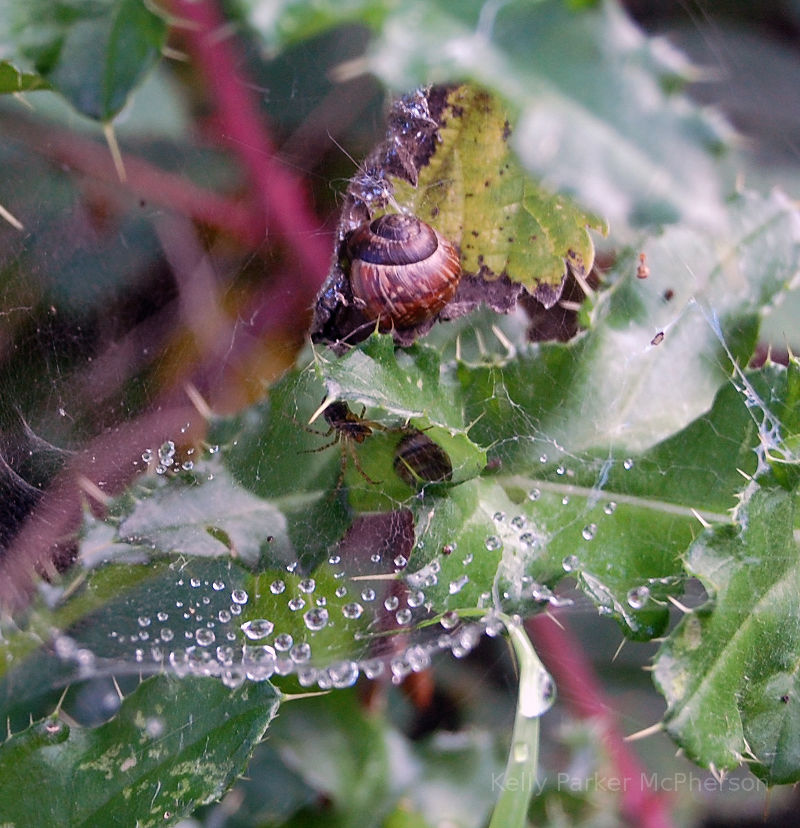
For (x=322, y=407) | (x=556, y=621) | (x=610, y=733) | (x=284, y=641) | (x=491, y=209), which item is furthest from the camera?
(x=610, y=733)

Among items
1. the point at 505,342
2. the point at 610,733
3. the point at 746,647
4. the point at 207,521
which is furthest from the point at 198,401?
the point at 610,733

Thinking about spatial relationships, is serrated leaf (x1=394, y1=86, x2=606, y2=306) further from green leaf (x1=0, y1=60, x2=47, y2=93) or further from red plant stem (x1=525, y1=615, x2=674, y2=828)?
red plant stem (x1=525, y1=615, x2=674, y2=828)

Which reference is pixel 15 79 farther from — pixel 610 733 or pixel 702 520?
pixel 610 733

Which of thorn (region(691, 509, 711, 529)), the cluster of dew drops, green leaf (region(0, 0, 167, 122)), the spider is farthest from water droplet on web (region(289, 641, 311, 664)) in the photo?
green leaf (region(0, 0, 167, 122))

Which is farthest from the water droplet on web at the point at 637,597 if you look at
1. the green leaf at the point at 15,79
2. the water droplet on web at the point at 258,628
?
the green leaf at the point at 15,79

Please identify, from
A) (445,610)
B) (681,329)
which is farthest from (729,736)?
(681,329)
